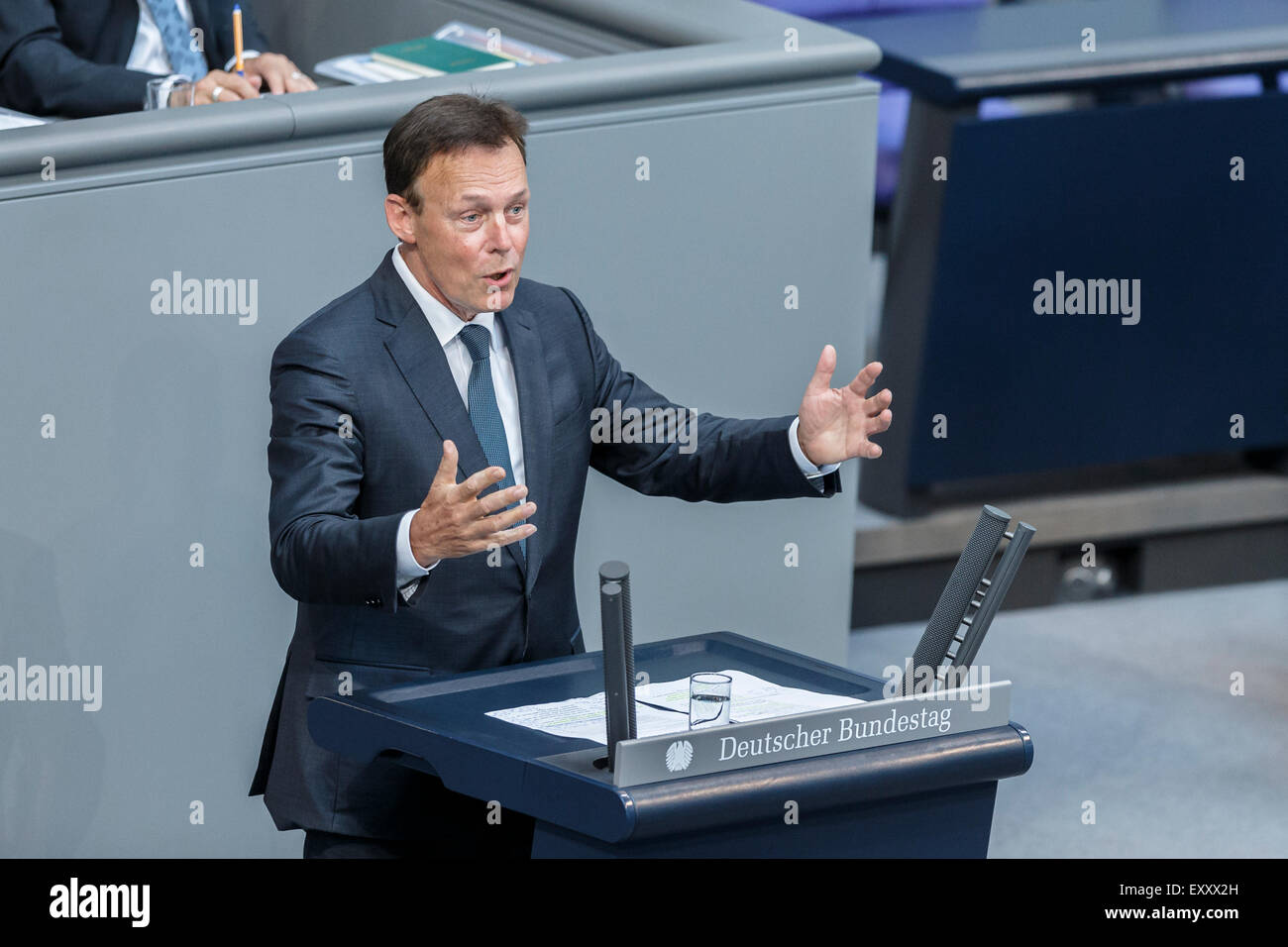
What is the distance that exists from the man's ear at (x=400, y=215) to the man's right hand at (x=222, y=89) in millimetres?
1021

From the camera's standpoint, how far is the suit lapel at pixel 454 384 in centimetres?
258

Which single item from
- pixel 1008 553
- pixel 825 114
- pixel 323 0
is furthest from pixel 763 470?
pixel 323 0

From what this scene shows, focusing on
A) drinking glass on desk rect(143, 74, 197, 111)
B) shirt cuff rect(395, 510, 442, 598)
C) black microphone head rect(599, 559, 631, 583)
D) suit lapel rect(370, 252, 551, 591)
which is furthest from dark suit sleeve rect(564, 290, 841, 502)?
drinking glass on desk rect(143, 74, 197, 111)

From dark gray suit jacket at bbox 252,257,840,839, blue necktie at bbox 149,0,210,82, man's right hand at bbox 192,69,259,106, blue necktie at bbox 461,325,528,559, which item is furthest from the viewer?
blue necktie at bbox 149,0,210,82

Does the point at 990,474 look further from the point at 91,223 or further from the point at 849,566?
the point at 91,223

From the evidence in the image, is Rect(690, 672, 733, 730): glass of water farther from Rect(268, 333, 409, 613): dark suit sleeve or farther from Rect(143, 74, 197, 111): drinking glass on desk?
Rect(143, 74, 197, 111): drinking glass on desk

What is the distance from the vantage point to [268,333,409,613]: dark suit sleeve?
7.72 feet

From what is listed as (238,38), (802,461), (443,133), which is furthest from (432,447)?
(238,38)

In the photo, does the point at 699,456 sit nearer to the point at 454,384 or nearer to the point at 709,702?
the point at 454,384

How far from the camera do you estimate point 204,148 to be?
318cm

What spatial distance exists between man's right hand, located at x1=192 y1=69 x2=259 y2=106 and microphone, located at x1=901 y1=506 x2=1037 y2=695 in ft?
5.67

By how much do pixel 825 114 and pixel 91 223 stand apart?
138cm

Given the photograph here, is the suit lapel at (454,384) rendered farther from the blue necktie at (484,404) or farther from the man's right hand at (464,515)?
the man's right hand at (464,515)

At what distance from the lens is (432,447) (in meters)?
2.58
